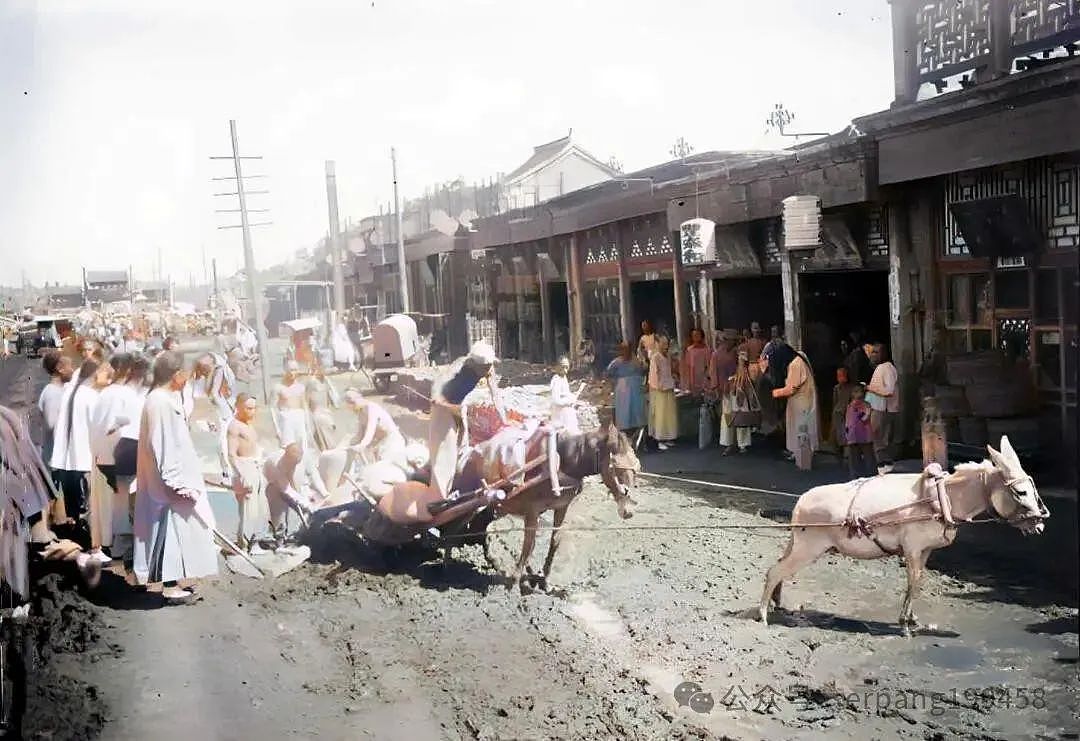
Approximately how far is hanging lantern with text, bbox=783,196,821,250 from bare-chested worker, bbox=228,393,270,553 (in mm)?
1703

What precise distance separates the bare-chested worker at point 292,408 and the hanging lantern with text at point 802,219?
151cm

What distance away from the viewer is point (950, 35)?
2.88m

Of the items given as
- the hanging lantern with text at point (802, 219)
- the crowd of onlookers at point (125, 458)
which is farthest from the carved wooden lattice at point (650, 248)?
the crowd of onlookers at point (125, 458)

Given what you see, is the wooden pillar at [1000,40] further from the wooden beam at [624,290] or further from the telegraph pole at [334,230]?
the telegraph pole at [334,230]

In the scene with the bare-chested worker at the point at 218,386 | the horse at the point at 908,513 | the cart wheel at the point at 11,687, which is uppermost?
the bare-chested worker at the point at 218,386

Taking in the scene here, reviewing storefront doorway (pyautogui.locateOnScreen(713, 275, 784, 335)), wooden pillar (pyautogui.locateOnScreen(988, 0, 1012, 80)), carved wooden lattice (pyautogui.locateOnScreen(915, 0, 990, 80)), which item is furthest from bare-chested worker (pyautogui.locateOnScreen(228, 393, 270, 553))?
wooden pillar (pyautogui.locateOnScreen(988, 0, 1012, 80))

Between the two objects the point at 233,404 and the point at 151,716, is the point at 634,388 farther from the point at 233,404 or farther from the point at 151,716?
the point at 151,716

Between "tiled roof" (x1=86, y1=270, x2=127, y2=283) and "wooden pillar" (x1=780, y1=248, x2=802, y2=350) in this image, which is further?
"tiled roof" (x1=86, y1=270, x2=127, y2=283)

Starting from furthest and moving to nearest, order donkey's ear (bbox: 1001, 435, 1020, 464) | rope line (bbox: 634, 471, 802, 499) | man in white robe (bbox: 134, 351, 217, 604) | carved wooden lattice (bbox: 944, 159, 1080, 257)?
man in white robe (bbox: 134, 351, 217, 604)
rope line (bbox: 634, 471, 802, 499)
donkey's ear (bbox: 1001, 435, 1020, 464)
carved wooden lattice (bbox: 944, 159, 1080, 257)

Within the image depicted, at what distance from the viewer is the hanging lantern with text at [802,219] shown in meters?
2.85

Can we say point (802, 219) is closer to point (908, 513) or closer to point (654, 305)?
point (654, 305)

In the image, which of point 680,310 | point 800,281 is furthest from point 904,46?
point 680,310

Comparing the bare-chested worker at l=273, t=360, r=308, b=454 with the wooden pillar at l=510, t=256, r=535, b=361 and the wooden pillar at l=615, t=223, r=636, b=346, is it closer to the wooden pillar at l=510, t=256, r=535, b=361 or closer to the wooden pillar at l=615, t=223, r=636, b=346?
the wooden pillar at l=510, t=256, r=535, b=361

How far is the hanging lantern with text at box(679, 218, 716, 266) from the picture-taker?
117 inches
